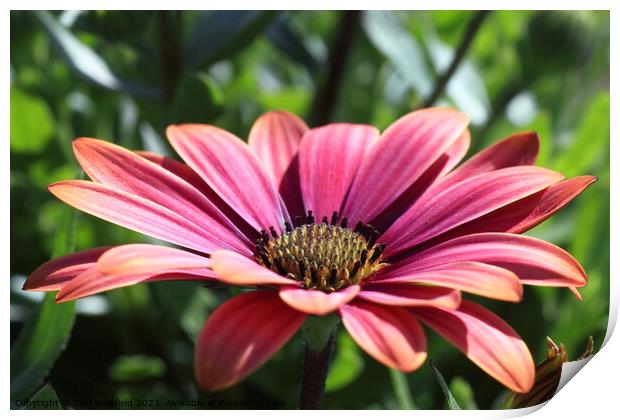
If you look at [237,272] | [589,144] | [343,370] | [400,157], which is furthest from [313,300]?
[589,144]

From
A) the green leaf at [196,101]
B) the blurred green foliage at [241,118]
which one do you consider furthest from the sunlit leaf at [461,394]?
the green leaf at [196,101]

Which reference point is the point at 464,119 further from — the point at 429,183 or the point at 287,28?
the point at 287,28

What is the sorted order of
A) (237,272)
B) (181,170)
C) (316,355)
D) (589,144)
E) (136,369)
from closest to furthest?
(237,272)
(316,355)
(181,170)
(136,369)
(589,144)

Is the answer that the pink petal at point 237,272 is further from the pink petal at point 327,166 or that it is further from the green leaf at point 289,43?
the green leaf at point 289,43

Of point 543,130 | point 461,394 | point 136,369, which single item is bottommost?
point 136,369

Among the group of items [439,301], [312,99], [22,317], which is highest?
[439,301]

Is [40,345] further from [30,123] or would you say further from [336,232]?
[30,123]
